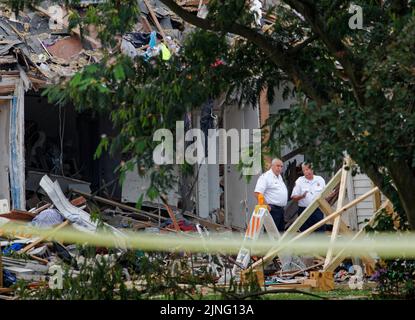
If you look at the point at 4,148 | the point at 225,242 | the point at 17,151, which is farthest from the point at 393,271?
the point at 4,148

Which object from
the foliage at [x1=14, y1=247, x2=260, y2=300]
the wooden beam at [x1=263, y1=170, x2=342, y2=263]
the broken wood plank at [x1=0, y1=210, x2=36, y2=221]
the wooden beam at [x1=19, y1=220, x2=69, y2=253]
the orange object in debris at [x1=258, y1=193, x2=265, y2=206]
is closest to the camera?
the foliage at [x1=14, y1=247, x2=260, y2=300]

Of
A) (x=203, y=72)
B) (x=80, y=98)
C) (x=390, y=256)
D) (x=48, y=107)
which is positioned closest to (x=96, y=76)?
(x=80, y=98)

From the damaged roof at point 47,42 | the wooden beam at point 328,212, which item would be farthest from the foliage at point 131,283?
the damaged roof at point 47,42

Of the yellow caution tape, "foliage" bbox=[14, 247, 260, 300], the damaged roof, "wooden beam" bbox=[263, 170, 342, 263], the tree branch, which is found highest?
the damaged roof

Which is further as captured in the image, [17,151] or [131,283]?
[17,151]

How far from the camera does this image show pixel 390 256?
11.9m

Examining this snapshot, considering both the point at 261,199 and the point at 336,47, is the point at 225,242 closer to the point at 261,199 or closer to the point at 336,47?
the point at 261,199

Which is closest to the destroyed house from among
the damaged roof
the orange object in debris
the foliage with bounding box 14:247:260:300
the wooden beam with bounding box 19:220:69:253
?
the damaged roof

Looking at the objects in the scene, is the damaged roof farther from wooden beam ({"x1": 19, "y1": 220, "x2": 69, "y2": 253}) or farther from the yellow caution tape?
the yellow caution tape

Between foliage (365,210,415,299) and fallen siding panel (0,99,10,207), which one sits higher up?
fallen siding panel (0,99,10,207)

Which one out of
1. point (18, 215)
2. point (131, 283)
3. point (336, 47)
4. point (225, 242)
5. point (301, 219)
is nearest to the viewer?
point (336, 47)

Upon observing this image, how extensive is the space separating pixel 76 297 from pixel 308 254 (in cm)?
598
